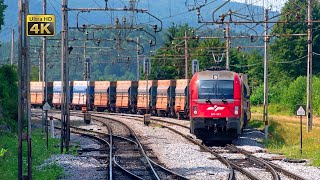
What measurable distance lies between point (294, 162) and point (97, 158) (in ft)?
20.9

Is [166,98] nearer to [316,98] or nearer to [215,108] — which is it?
[316,98]

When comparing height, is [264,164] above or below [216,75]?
below

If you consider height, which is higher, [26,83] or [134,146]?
[26,83]

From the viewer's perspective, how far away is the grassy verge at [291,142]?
76.6ft

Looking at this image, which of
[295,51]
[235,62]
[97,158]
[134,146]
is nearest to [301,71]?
[295,51]

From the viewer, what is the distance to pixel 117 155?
23328 mm

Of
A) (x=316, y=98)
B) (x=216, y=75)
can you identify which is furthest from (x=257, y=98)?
(x=216, y=75)

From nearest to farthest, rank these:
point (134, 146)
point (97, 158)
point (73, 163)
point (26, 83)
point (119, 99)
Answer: point (26, 83)
point (73, 163)
point (97, 158)
point (134, 146)
point (119, 99)

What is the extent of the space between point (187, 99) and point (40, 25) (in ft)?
105

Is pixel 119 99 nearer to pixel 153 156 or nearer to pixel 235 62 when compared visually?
pixel 235 62

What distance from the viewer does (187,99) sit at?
47.6m

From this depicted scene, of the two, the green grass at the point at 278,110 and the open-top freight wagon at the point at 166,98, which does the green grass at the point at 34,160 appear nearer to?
the open-top freight wagon at the point at 166,98

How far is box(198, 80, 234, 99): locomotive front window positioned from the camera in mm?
27062

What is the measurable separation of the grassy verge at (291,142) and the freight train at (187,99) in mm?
1547
